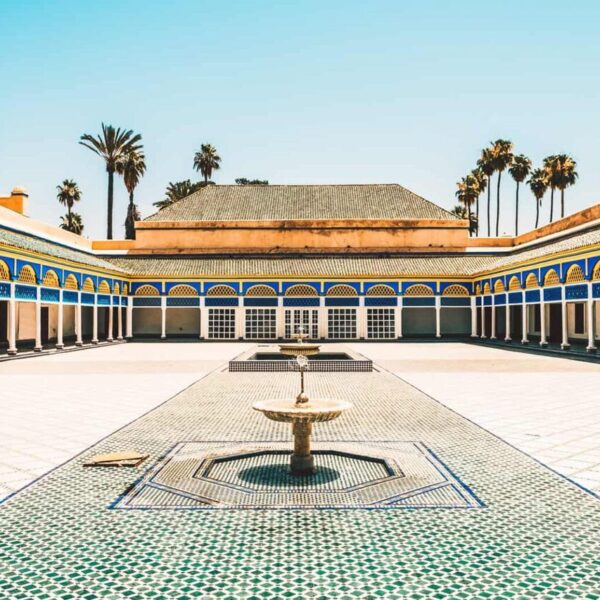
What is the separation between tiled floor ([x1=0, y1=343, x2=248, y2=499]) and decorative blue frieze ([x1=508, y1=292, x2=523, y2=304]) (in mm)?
17151

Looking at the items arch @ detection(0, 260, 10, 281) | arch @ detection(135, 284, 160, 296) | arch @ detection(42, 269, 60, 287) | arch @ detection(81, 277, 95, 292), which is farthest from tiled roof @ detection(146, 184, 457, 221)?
arch @ detection(0, 260, 10, 281)

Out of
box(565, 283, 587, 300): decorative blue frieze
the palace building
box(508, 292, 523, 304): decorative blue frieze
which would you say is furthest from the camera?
box(508, 292, 523, 304): decorative blue frieze

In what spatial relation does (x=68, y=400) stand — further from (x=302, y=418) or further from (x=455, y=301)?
(x=455, y=301)

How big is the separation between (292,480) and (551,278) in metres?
25.3

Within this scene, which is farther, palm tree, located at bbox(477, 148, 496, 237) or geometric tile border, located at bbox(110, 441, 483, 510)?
palm tree, located at bbox(477, 148, 496, 237)

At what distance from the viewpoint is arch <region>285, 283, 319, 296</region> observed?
38438mm

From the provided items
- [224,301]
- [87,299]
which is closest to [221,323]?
[224,301]

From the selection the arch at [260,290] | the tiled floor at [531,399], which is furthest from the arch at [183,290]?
the tiled floor at [531,399]

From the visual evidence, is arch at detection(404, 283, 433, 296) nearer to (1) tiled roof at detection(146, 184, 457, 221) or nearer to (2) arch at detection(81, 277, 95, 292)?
(1) tiled roof at detection(146, 184, 457, 221)

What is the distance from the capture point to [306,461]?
6.82 metres

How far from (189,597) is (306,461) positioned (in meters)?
3.08

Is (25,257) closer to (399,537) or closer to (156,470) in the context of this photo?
(156,470)

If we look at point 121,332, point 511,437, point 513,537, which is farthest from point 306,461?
point 121,332

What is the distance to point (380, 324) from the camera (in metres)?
38.7
